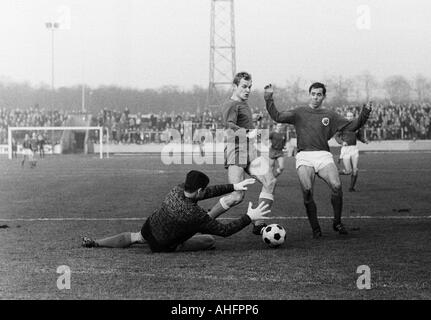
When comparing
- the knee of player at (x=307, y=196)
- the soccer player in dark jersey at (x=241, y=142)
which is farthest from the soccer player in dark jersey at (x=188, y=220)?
the knee of player at (x=307, y=196)

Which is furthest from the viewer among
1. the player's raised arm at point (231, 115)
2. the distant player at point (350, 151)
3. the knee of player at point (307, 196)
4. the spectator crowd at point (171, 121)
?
the spectator crowd at point (171, 121)

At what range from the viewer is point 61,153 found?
67562 millimetres

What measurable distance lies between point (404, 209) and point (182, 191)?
281 inches

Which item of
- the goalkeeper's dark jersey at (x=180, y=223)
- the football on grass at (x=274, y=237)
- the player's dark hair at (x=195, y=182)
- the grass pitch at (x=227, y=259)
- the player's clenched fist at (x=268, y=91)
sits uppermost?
the player's clenched fist at (x=268, y=91)

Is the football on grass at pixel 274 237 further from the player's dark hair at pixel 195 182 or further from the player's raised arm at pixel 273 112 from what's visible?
the player's raised arm at pixel 273 112

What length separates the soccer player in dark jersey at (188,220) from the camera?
30.1 ft

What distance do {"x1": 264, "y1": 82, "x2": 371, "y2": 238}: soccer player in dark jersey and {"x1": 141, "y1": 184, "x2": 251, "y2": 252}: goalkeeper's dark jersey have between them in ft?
7.28

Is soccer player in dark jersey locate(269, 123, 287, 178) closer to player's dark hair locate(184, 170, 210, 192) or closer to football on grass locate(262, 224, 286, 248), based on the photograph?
football on grass locate(262, 224, 286, 248)

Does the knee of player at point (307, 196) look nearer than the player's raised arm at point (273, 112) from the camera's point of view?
Yes

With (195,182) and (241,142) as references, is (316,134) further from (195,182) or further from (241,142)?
(195,182)

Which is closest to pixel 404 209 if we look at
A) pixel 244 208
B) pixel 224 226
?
pixel 244 208

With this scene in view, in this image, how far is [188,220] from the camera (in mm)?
9172

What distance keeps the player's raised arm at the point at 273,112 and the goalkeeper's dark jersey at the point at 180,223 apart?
7.36 feet
